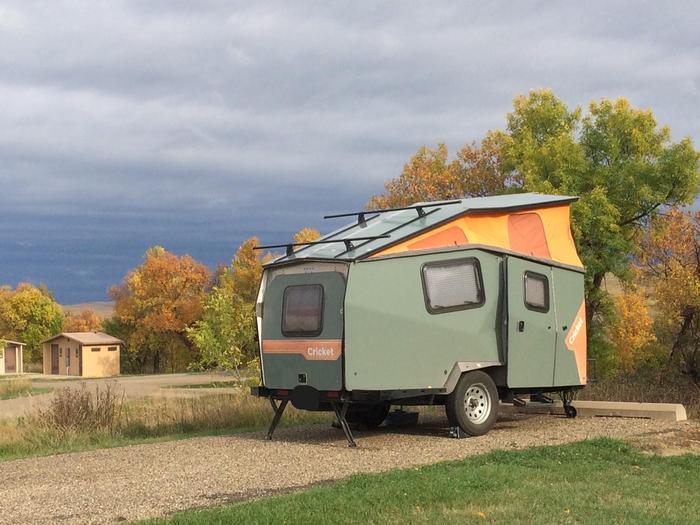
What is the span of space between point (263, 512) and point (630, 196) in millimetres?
27698

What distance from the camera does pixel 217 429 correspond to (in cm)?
1559

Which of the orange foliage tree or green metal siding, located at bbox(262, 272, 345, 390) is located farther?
the orange foliage tree

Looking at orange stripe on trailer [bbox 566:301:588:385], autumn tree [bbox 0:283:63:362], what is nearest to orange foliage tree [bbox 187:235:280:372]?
orange stripe on trailer [bbox 566:301:588:385]

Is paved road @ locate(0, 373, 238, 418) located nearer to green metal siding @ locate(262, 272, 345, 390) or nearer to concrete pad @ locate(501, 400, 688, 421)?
green metal siding @ locate(262, 272, 345, 390)

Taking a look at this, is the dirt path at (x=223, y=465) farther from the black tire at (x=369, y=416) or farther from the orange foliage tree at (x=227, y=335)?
the orange foliage tree at (x=227, y=335)

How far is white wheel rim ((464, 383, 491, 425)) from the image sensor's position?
508 inches

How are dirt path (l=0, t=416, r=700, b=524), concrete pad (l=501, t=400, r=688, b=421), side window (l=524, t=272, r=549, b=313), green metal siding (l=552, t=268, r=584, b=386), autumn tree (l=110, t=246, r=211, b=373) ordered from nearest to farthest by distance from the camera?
dirt path (l=0, t=416, r=700, b=524), side window (l=524, t=272, r=549, b=313), concrete pad (l=501, t=400, r=688, b=421), green metal siding (l=552, t=268, r=584, b=386), autumn tree (l=110, t=246, r=211, b=373)

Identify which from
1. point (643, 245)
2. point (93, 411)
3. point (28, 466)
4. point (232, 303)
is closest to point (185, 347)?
point (643, 245)

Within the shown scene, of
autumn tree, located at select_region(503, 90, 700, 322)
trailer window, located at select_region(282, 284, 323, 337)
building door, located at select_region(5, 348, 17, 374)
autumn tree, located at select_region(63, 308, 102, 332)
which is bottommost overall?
building door, located at select_region(5, 348, 17, 374)

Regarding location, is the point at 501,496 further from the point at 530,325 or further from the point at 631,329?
the point at 631,329

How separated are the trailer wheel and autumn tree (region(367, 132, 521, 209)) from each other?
29852 millimetres

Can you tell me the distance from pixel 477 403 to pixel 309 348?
271 centimetres

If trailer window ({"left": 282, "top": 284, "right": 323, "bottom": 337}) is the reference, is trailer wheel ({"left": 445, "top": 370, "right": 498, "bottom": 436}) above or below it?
below

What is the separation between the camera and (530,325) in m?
13.7
